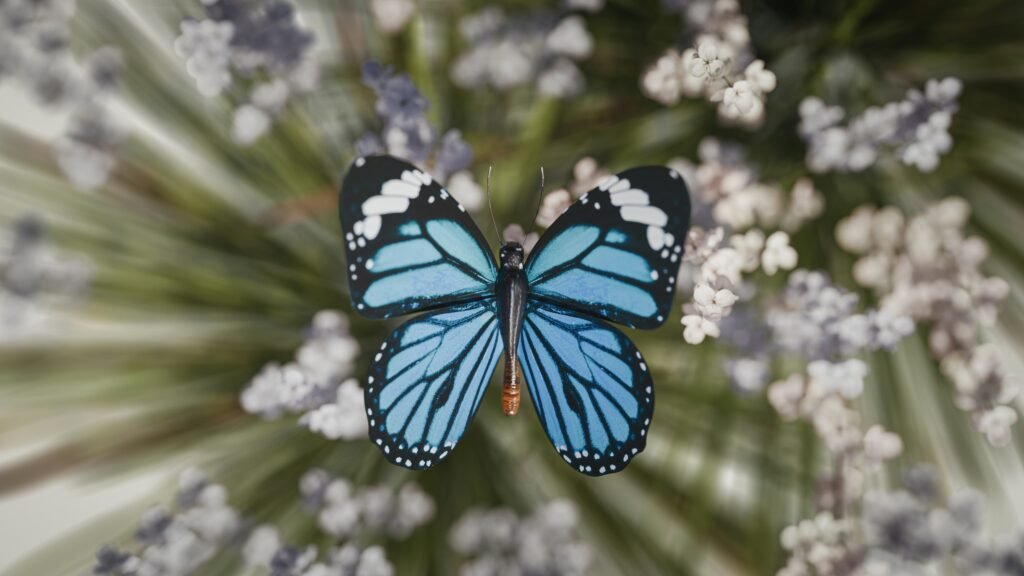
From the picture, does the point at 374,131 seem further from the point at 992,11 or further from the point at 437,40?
the point at 992,11

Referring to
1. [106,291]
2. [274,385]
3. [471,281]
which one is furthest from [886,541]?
[106,291]

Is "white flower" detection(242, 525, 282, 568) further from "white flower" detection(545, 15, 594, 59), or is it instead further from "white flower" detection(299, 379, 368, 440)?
"white flower" detection(545, 15, 594, 59)

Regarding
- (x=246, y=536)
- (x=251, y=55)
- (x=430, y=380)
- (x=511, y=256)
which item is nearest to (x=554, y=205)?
(x=511, y=256)

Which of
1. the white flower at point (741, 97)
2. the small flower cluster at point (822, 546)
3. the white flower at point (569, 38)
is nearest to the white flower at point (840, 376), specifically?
the small flower cluster at point (822, 546)

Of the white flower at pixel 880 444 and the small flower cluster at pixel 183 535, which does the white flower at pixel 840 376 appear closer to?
the white flower at pixel 880 444

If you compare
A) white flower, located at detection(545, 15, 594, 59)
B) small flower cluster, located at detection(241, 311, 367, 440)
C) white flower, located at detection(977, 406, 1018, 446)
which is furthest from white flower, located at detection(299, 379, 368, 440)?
white flower, located at detection(977, 406, 1018, 446)

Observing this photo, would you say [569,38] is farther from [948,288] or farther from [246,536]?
[246,536]
